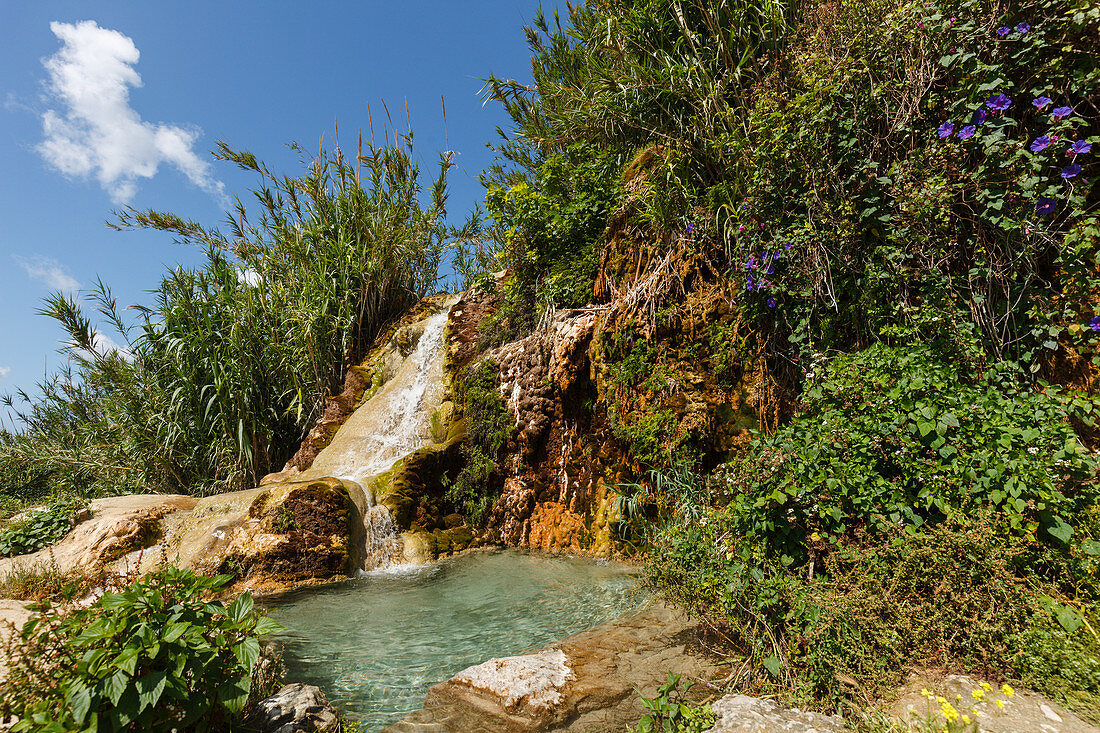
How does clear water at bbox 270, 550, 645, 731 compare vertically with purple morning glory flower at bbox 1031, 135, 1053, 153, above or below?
below

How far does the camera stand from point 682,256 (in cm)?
493

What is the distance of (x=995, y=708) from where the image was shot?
1.84 meters

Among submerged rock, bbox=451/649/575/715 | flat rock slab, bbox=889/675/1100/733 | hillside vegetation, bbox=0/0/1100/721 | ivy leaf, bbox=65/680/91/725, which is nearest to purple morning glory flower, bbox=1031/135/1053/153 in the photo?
hillside vegetation, bbox=0/0/1100/721

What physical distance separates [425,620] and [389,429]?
416 centimetres

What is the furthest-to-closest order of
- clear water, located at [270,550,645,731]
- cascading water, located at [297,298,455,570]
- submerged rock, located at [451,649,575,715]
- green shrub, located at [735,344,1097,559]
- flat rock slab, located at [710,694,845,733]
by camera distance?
cascading water, located at [297,298,455,570] → clear water, located at [270,550,645,731] → submerged rock, located at [451,649,575,715] → green shrub, located at [735,344,1097,559] → flat rock slab, located at [710,694,845,733]

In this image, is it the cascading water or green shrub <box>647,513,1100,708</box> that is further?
the cascading water

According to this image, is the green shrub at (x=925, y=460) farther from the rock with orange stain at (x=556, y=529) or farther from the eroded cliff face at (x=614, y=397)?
the rock with orange stain at (x=556, y=529)

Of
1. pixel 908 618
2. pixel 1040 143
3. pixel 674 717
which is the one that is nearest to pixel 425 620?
pixel 674 717

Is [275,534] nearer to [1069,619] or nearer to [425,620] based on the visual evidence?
[425,620]

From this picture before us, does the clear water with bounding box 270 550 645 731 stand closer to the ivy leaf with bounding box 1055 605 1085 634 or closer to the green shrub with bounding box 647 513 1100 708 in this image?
the green shrub with bounding box 647 513 1100 708

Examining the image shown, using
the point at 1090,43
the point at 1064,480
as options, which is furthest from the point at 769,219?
the point at 1064,480

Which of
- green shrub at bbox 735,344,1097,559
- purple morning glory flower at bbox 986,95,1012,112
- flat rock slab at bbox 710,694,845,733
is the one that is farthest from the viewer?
purple morning glory flower at bbox 986,95,1012,112

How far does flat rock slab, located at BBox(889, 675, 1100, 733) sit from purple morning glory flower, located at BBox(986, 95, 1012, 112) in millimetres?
3212

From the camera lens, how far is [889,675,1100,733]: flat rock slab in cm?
174
